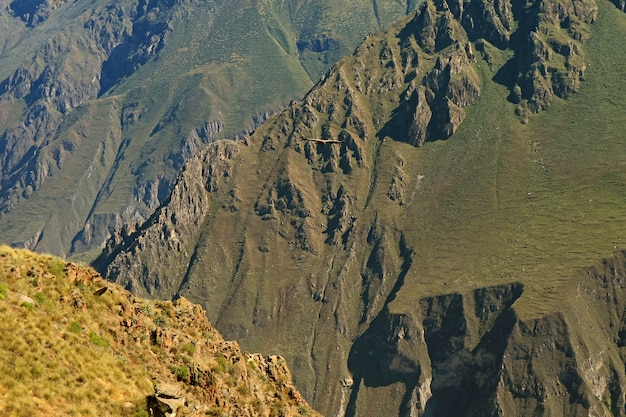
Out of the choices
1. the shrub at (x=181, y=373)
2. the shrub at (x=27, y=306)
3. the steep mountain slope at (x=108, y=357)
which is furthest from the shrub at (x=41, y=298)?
the shrub at (x=181, y=373)

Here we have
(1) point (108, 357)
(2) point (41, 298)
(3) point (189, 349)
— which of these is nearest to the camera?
(1) point (108, 357)

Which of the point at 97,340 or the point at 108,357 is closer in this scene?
the point at 108,357

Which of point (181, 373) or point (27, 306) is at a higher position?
point (27, 306)

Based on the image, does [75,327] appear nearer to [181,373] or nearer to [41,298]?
[41,298]

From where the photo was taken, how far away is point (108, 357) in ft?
177

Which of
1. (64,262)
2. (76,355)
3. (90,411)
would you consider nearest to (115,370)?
(76,355)

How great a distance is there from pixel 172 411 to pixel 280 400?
24.2 m

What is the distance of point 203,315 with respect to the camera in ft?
254

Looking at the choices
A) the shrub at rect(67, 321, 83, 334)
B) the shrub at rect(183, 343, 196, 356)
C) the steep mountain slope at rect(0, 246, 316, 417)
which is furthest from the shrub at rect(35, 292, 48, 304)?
the shrub at rect(183, 343, 196, 356)

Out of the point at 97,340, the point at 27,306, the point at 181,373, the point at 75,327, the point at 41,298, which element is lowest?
the point at 181,373

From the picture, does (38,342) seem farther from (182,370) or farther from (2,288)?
(182,370)

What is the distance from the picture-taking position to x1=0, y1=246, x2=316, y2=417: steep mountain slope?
47.2 meters

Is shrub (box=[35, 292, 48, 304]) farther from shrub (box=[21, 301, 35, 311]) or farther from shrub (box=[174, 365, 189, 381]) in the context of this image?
shrub (box=[174, 365, 189, 381])

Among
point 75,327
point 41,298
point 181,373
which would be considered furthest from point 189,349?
point 41,298
